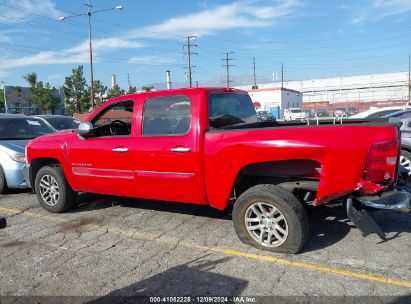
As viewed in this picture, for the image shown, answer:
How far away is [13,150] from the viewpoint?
7.84 metres

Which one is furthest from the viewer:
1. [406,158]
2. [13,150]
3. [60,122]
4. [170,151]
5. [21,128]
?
[60,122]

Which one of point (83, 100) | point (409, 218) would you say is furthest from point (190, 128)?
point (83, 100)

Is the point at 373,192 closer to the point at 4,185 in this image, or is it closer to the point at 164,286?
the point at 164,286

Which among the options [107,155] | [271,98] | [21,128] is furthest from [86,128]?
[271,98]

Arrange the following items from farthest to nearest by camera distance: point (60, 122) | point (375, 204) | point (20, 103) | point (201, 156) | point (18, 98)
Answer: point (18, 98) → point (20, 103) → point (60, 122) → point (201, 156) → point (375, 204)

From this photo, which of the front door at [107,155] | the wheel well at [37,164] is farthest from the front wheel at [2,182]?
the front door at [107,155]

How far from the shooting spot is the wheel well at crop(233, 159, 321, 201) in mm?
4395

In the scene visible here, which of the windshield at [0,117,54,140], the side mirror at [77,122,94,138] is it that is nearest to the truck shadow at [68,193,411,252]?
the side mirror at [77,122,94,138]

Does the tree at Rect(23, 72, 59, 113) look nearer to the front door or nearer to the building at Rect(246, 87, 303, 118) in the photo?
the building at Rect(246, 87, 303, 118)

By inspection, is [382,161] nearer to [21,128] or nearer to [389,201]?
[389,201]

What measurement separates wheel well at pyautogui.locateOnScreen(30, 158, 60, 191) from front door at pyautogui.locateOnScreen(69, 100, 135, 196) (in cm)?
72

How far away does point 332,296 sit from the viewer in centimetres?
345

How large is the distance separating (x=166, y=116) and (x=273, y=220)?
1.87m

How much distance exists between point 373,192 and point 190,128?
210 centimetres
